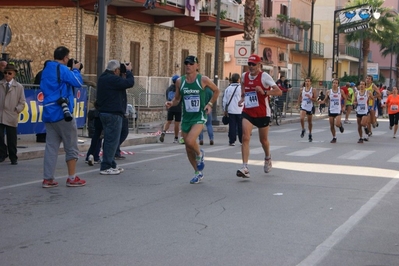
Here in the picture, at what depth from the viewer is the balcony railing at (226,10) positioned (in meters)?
35.7

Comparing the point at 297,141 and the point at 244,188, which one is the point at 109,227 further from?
the point at 297,141

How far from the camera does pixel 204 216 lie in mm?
8781

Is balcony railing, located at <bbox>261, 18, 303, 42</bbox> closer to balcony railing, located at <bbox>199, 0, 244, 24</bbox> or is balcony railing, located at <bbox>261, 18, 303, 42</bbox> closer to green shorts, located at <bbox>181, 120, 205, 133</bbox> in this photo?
balcony railing, located at <bbox>199, 0, 244, 24</bbox>

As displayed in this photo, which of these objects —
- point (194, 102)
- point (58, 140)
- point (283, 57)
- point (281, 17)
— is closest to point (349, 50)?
point (283, 57)

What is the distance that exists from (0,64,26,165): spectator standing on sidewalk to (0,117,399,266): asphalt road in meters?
0.37

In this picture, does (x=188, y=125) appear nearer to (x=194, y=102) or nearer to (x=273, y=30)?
(x=194, y=102)

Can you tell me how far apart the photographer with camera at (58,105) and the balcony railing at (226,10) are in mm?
25275

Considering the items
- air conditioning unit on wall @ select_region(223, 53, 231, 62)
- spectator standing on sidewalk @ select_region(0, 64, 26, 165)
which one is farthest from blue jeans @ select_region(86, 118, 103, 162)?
air conditioning unit on wall @ select_region(223, 53, 231, 62)

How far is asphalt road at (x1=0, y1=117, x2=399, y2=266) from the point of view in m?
6.87

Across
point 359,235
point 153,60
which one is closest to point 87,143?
point 359,235

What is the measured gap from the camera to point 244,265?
21.2ft

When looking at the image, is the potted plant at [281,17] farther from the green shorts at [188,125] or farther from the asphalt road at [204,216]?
the green shorts at [188,125]

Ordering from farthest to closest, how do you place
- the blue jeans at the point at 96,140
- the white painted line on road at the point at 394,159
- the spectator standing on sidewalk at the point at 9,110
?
1. the white painted line on road at the point at 394,159
2. the spectator standing on sidewalk at the point at 9,110
3. the blue jeans at the point at 96,140

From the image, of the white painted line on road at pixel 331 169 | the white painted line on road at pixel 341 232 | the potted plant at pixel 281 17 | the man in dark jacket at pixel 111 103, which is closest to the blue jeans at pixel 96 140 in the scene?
the man in dark jacket at pixel 111 103
